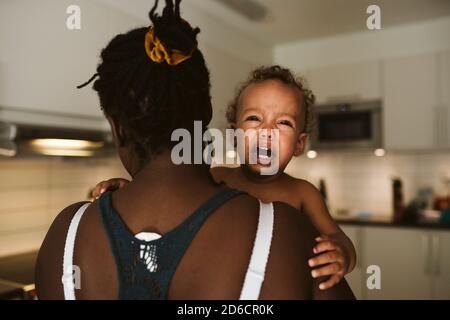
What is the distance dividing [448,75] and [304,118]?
214cm

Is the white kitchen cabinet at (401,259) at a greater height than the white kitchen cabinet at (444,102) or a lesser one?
lesser

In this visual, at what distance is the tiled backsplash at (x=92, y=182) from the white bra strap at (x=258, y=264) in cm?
137

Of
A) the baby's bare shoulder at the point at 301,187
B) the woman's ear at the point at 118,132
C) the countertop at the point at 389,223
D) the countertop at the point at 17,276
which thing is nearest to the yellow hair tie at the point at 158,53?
the woman's ear at the point at 118,132

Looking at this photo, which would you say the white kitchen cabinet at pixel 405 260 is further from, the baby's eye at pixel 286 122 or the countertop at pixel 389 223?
the baby's eye at pixel 286 122

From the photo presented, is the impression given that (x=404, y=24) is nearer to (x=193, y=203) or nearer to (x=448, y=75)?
(x=448, y=75)

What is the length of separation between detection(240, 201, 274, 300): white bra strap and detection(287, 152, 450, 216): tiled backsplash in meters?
2.80

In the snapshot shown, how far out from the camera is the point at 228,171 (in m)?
1.13

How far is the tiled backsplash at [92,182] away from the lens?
1833 millimetres

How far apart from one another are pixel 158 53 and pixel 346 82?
9.19ft

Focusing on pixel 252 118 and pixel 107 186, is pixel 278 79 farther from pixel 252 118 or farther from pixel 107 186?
pixel 107 186

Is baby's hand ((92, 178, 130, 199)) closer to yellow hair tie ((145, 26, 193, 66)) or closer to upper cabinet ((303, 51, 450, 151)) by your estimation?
yellow hair tie ((145, 26, 193, 66))

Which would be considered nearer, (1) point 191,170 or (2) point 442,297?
(1) point 191,170

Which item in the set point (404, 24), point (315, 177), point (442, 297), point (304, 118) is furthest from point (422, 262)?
point (304, 118)

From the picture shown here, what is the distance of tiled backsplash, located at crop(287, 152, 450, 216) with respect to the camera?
3.05 meters
